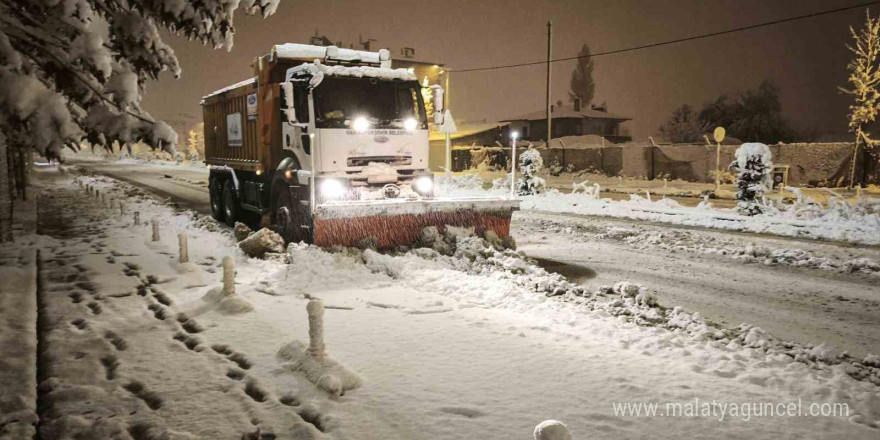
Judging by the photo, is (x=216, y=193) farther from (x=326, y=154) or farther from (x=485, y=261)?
(x=485, y=261)

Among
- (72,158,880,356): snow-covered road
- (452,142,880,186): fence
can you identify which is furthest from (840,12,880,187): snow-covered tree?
(72,158,880,356): snow-covered road

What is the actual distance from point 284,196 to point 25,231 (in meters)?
6.93

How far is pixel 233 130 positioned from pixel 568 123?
60.2 meters

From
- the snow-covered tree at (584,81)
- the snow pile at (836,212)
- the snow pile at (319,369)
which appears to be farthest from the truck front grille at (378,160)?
the snow-covered tree at (584,81)

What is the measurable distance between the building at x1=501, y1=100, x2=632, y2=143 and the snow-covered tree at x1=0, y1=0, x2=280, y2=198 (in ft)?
210

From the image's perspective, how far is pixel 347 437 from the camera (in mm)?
3797

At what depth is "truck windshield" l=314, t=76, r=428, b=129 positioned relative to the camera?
31.8 feet

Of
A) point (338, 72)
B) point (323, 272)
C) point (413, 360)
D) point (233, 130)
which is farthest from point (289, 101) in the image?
point (413, 360)

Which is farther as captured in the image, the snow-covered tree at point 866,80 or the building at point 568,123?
the building at point 568,123

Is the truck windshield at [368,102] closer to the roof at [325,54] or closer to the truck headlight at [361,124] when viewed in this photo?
the truck headlight at [361,124]

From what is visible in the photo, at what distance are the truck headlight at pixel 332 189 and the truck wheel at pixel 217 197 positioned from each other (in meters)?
6.99

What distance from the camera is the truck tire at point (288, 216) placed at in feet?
32.4

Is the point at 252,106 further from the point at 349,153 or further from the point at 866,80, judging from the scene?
the point at 866,80

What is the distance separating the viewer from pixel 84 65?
4539mm
